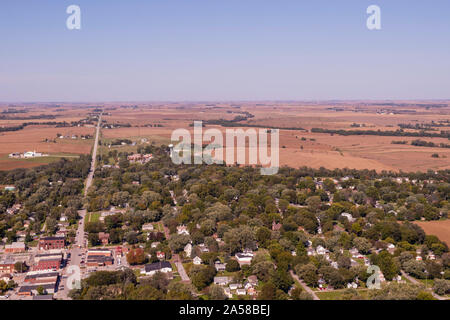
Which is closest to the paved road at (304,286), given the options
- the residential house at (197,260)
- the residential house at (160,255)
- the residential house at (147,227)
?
the residential house at (197,260)

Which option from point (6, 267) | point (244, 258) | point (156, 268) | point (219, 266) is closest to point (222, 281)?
point (219, 266)

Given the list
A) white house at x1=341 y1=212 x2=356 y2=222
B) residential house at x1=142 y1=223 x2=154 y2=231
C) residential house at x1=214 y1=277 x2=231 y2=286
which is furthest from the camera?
white house at x1=341 y1=212 x2=356 y2=222

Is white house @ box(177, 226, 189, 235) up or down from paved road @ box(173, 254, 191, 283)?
up

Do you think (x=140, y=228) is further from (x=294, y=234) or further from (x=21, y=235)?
(x=294, y=234)

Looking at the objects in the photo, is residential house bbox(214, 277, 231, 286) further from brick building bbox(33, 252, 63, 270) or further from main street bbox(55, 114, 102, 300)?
brick building bbox(33, 252, 63, 270)

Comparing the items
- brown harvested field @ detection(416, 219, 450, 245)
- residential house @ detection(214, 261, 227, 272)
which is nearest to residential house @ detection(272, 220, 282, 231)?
residential house @ detection(214, 261, 227, 272)

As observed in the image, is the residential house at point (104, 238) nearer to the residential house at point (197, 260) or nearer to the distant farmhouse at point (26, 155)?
the residential house at point (197, 260)

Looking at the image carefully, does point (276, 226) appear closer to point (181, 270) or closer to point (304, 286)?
point (304, 286)
